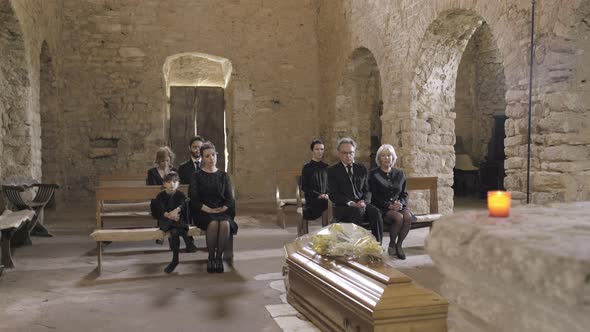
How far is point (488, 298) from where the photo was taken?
1.33 m

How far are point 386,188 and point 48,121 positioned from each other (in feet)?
23.4

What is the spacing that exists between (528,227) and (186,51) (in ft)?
33.7

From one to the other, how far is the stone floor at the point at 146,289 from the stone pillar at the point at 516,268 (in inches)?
79.6

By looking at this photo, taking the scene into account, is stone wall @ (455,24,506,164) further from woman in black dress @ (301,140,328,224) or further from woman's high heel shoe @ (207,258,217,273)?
woman's high heel shoe @ (207,258,217,273)

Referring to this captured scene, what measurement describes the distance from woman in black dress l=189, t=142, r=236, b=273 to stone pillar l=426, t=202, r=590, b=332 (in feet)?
11.8

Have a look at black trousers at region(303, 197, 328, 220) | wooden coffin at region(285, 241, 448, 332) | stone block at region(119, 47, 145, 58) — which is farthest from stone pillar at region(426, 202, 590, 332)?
stone block at region(119, 47, 145, 58)

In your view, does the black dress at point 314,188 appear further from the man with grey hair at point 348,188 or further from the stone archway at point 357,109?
the stone archway at point 357,109

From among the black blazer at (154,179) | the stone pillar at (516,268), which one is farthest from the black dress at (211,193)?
the stone pillar at (516,268)

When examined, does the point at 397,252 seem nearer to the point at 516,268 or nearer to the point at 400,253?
the point at 400,253

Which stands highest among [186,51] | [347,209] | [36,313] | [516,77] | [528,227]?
[186,51]

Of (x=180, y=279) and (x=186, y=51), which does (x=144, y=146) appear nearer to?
(x=186, y=51)

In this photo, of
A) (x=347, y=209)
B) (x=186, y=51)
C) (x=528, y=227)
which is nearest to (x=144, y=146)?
(x=186, y=51)

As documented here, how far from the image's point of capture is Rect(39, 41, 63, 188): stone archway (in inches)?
382

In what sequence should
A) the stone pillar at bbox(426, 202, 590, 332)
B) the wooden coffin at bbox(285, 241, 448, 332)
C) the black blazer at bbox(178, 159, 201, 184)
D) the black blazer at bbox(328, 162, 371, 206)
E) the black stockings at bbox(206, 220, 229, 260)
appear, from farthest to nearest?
the black blazer at bbox(178, 159, 201, 184) → the black blazer at bbox(328, 162, 371, 206) → the black stockings at bbox(206, 220, 229, 260) → the wooden coffin at bbox(285, 241, 448, 332) → the stone pillar at bbox(426, 202, 590, 332)
